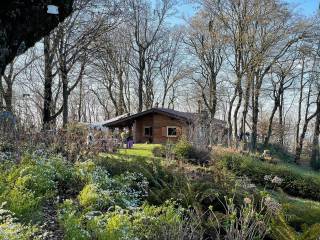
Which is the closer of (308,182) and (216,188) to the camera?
(216,188)

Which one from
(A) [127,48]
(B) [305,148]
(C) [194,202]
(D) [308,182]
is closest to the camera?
(C) [194,202]

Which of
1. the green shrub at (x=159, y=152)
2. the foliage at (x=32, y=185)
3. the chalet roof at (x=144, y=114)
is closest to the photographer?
the foliage at (x=32, y=185)

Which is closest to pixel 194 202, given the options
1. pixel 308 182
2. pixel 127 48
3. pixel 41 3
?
pixel 41 3

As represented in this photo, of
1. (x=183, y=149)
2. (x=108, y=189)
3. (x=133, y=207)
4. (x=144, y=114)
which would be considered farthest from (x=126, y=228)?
(x=144, y=114)

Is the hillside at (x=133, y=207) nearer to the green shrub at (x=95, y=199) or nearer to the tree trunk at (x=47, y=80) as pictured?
the green shrub at (x=95, y=199)

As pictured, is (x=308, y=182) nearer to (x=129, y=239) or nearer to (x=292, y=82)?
(x=129, y=239)

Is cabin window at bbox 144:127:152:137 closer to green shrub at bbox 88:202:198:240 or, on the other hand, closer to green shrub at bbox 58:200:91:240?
green shrub at bbox 88:202:198:240

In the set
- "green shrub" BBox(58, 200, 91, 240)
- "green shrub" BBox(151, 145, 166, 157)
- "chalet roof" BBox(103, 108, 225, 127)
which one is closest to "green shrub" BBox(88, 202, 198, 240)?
"green shrub" BBox(58, 200, 91, 240)

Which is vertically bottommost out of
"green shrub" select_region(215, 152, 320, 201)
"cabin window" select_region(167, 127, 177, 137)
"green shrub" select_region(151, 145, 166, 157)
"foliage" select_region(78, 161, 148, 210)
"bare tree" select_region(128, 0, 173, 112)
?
"green shrub" select_region(215, 152, 320, 201)

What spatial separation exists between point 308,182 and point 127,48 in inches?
988

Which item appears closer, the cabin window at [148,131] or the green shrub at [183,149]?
the green shrub at [183,149]

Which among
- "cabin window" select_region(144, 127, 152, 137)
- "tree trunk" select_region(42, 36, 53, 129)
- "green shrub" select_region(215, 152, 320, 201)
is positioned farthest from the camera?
"cabin window" select_region(144, 127, 152, 137)

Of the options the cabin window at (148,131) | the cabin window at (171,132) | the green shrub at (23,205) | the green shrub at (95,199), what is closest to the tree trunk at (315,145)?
the cabin window at (171,132)

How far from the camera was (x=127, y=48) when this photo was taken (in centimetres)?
3506
